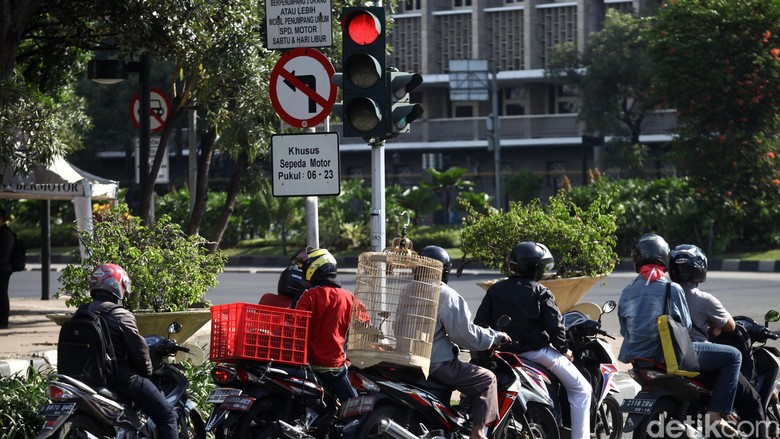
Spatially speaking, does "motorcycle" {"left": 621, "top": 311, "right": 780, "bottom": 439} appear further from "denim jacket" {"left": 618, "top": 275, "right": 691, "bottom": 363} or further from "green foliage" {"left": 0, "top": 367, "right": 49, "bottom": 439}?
"green foliage" {"left": 0, "top": 367, "right": 49, "bottom": 439}

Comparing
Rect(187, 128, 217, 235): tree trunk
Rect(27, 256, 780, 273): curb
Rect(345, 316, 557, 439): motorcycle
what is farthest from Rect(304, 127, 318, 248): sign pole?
Rect(27, 256, 780, 273): curb

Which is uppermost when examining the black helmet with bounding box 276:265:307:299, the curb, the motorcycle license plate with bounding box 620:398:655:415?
the black helmet with bounding box 276:265:307:299

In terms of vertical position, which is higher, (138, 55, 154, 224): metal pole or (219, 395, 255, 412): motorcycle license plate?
(138, 55, 154, 224): metal pole

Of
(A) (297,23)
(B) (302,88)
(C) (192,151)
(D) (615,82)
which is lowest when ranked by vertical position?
(C) (192,151)

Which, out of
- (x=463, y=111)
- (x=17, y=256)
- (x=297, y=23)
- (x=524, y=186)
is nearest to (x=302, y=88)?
(x=297, y=23)

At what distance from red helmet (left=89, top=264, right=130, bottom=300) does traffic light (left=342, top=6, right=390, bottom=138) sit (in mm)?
2503

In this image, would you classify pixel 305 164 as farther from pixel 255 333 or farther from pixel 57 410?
pixel 57 410

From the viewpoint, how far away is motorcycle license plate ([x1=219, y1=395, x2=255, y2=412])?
265 inches

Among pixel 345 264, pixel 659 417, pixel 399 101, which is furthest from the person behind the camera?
pixel 345 264

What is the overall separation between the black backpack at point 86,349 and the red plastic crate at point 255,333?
2.40ft

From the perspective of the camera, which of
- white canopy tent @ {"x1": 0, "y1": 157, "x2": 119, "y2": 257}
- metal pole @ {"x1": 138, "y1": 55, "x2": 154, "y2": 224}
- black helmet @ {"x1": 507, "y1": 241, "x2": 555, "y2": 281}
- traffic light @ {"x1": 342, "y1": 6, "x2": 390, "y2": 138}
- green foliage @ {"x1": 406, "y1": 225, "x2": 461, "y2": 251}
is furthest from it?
green foliage @ {"x1": 406, "y1": 225, "x2": 461, "y2": 251}

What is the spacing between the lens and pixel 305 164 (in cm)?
826

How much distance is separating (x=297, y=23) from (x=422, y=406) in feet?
10.7

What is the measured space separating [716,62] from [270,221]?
42.6 ft
